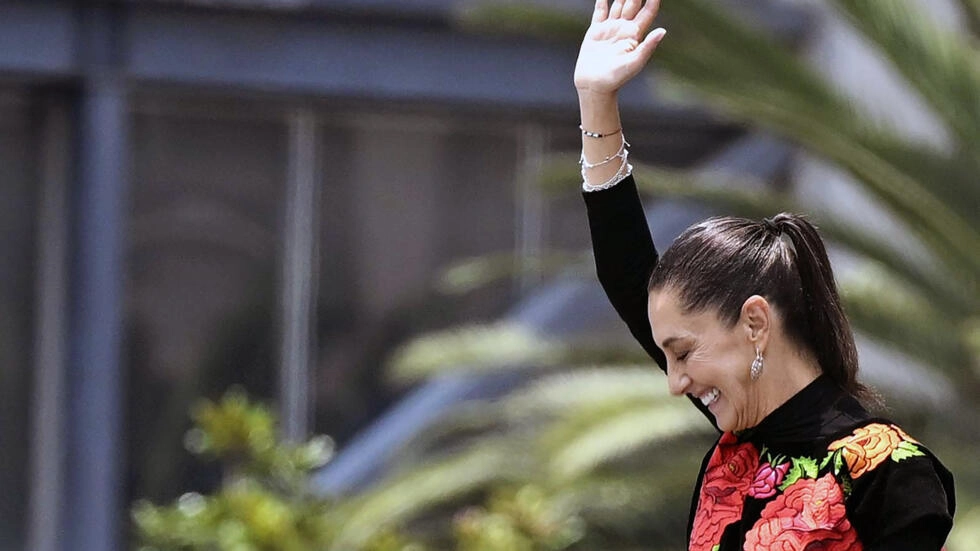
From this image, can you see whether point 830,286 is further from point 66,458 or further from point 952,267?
point 66,458

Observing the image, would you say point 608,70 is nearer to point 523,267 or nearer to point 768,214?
point 768,214

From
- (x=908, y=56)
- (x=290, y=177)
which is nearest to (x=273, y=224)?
(x=290, y=177)

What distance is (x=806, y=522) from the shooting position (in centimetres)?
213

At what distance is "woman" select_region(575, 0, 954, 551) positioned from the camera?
212 cm

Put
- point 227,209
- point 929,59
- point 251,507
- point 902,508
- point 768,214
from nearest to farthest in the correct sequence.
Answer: point 902,508 < point 251,507 < point 929,59 < point 768,214 < point 227,209

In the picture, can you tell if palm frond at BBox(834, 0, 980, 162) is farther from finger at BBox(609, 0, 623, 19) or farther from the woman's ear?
the woman's ear

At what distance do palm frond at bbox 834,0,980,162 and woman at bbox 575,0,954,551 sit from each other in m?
4.32

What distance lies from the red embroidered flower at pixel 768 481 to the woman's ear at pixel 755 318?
0.52 ft

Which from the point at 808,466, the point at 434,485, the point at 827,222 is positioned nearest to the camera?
the point at 808,466

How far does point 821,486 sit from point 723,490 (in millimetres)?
154

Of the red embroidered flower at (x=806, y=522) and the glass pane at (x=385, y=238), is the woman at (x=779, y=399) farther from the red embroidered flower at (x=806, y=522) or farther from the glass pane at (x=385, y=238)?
the glass pane at (x=385, y=238)

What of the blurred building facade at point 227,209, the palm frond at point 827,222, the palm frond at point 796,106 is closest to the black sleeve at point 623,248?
the palm frond at point 796,106

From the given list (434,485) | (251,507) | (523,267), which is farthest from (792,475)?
(523,267)

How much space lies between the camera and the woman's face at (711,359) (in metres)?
2.19
